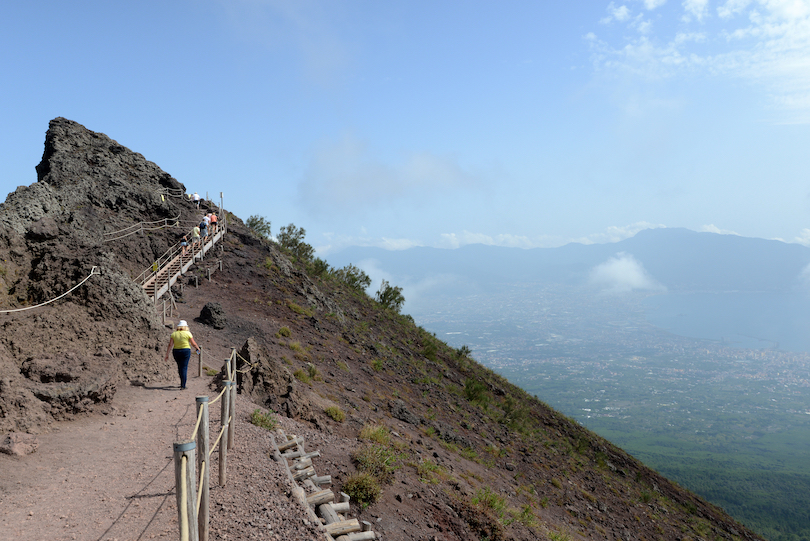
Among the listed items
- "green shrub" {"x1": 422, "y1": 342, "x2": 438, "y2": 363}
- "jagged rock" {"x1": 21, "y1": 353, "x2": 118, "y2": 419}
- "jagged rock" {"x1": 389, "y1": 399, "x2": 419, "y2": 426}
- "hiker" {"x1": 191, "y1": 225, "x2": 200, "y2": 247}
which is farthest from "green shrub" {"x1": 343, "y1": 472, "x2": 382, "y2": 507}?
"green shrub" {"x1": 422, "y1": 342, "x2": 438, "y2": 363}

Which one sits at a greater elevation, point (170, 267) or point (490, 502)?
point (170, 267)

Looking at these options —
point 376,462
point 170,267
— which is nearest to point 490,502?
point 376,462

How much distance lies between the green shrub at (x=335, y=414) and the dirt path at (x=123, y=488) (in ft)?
11.6

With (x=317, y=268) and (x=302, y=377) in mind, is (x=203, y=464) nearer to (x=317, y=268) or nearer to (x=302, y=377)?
(x=302, y=377)

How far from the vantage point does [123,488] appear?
5.83 m

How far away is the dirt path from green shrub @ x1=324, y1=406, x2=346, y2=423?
3.53 meters

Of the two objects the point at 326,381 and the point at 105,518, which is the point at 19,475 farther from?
the point at 326,381

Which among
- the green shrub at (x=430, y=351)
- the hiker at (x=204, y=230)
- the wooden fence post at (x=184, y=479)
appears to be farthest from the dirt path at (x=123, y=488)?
the green shrub at (x=430, y=351)

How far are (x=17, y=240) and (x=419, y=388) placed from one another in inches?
605

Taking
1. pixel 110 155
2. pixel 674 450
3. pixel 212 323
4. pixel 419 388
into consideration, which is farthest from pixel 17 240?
pixel 674 450

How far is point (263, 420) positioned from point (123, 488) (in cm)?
306

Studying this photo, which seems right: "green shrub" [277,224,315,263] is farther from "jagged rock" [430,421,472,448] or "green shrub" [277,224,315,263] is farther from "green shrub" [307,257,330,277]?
"jagged rock" [430,421,472,448]

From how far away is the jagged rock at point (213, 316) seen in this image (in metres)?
17.6

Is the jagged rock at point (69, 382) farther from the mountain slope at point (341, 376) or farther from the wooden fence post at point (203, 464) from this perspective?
the wooden fence post at point (203, 464)
